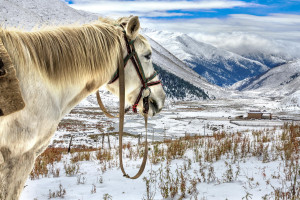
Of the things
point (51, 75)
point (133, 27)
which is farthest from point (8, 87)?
point (133, 27)

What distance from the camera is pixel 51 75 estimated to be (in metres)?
2.38

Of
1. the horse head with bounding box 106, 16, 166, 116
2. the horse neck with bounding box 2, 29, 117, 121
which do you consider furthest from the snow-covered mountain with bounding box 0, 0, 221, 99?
the horse neck with bounding box 2, 29, 117, 121

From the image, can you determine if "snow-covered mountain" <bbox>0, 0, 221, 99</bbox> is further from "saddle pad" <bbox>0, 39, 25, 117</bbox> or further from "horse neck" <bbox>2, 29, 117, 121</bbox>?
"saddle pad" <bbox>0, 39, 25, 117</bbox>

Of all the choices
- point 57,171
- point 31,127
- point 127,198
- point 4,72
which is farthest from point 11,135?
point 57,171

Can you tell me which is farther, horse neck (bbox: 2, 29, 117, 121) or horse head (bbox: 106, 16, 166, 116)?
horse head (bbox: 106, 16, 166, 116)

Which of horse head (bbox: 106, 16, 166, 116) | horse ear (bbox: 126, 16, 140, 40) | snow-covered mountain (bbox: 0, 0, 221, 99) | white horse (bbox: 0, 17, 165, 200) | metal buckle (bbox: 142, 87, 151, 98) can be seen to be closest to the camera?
white horse (bbox: 0, 17, 165, 200)

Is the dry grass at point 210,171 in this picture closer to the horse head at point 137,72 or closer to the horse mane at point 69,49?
the horse head at point 137,72

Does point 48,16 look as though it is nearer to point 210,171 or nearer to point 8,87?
point 210,171

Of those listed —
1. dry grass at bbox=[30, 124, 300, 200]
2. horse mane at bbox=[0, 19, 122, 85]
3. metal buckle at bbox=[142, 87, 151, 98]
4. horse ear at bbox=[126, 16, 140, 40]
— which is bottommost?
dry grass at bbox=[30, 124, 300, 200]

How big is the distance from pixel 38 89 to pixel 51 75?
236 millimetres

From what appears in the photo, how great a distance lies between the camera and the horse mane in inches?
89.4

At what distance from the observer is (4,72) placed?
1.86m

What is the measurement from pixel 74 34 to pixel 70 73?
0.43 meters

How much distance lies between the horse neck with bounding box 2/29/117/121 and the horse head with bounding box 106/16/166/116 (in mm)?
566
